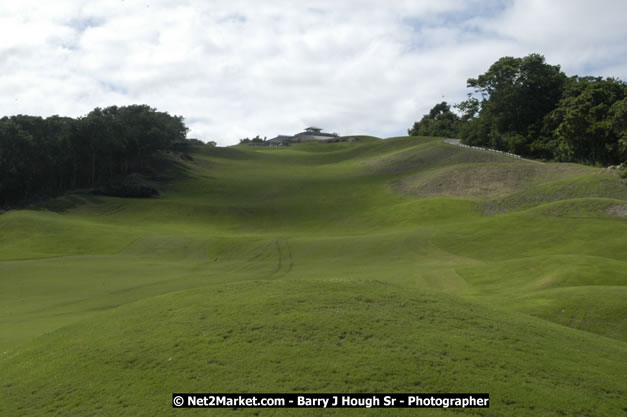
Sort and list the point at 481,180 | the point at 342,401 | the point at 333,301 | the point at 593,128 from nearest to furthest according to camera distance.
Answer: the point at 342,401 < the point at 333,301 < the point at 481,180 < the point at 593,128

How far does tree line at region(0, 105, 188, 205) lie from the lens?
84.2m

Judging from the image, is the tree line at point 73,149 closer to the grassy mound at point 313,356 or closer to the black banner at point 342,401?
the grassy mound at point 313,356

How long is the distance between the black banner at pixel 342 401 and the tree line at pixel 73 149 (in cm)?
8579

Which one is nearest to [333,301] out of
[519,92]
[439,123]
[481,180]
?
[481,180]

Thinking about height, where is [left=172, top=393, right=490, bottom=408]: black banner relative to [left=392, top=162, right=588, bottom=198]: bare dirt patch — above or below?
below

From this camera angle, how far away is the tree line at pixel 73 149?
84188 mm

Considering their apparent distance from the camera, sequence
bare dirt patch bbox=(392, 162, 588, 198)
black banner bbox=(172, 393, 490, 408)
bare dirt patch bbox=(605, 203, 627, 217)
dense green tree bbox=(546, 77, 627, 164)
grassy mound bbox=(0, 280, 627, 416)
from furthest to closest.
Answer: dense green tree bbox=(546, 77, 627, 164) → bare dirt patch bbox=(392, 162, 588, 198) → bare dirt patch bbox=(605, 203, 627, 217) → grassy mound bbox=(0, 280, 627, 416) → black banner bbox=(172, 393, 490, 408)

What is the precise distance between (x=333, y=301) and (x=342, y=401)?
17.4 ft

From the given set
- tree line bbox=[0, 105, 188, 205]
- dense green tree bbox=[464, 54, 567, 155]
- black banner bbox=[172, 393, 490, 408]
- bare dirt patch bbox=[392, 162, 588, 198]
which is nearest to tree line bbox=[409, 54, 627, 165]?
dense green tree bbox=[464, 54, 567, 155]

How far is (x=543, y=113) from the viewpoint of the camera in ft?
370

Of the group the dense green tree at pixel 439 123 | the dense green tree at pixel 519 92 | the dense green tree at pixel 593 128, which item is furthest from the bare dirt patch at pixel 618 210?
the dense green tree at pixel 439 123

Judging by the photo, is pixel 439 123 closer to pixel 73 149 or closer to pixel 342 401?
pixel 73 149

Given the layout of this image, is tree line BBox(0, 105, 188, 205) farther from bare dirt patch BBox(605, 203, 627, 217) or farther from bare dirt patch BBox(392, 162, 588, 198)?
bare dirt patch BBox(605, 203, 627, 217)

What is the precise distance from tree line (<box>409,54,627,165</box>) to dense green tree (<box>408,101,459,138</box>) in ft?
124
